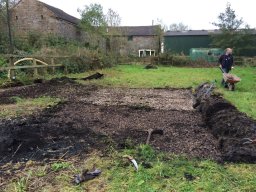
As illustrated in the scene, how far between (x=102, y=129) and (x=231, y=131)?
2.38 m

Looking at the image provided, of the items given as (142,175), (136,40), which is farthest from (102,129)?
(136,40)

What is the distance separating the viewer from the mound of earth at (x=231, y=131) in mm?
4540

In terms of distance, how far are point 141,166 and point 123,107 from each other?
4.34 m

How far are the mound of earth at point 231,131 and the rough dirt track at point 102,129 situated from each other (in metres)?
0.17

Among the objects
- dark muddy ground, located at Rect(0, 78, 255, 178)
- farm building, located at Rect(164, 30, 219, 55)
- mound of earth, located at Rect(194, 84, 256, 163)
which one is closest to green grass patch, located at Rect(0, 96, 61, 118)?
dark muddy ground, located at Rect(0, 78, 255, 178)

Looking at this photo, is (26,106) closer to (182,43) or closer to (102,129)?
(102,129)

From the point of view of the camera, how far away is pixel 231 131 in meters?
5.54

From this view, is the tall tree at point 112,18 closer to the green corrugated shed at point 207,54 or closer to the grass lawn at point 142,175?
the green corrugated shed at point 207,54

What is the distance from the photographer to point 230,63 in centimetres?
1400

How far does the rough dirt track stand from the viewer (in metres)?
4.89

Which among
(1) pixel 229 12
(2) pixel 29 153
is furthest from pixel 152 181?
(1) pixel 229 12

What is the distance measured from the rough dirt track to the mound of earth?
169mm

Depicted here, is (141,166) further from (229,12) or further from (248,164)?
(229,12)

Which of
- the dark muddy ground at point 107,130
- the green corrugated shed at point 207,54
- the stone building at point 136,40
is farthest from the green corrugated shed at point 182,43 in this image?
the dark muddy ground at point 107,130
